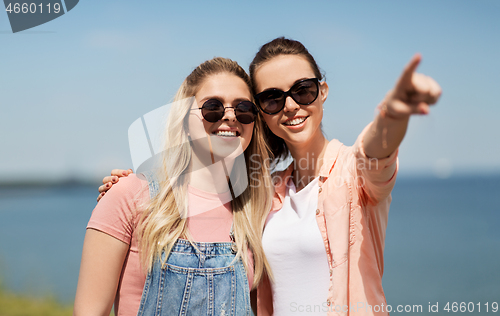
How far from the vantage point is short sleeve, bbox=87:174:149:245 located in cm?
234

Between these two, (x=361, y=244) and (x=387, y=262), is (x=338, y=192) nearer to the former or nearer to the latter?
(x=361, y=244)

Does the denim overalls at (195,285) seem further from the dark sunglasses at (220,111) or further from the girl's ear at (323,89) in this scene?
the girl's ear at (323,89)

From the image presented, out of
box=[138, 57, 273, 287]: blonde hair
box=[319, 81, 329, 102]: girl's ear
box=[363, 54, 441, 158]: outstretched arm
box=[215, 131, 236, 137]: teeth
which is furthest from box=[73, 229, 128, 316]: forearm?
box=[319, 81, 329, 102]: girl's ear

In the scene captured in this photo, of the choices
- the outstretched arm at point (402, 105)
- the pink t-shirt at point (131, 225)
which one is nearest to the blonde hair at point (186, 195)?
the pink t-shirt at point (131, 225)

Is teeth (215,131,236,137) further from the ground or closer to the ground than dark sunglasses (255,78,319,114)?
closer to the ground

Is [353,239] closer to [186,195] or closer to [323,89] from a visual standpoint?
[186,195]

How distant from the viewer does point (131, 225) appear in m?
2.44

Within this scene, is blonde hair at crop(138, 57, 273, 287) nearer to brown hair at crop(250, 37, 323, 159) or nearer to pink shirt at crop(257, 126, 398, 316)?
brown hair at crop(250, 37, 323, 159)

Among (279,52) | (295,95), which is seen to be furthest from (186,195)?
(279,52)

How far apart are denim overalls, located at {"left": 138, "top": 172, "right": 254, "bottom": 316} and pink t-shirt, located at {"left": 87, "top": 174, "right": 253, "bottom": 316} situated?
80 millimetres

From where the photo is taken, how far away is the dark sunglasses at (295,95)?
2779 millimetres

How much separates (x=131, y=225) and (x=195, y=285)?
0.60 meters

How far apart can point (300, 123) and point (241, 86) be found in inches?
22.4

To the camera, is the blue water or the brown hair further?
the blue water
